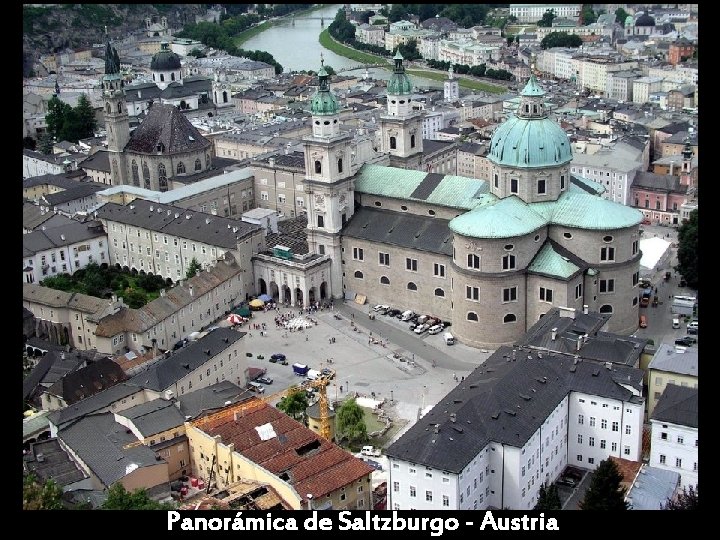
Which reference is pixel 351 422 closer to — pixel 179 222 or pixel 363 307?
pixel 363 307

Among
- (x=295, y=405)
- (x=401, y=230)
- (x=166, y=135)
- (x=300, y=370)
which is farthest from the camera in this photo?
(x=166, y=135)

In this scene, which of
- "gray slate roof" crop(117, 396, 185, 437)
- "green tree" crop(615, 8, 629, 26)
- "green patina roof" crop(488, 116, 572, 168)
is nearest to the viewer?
"gray slate roof" crop(117, 396, 185, 437)

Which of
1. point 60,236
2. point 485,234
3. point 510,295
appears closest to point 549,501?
point 510,295

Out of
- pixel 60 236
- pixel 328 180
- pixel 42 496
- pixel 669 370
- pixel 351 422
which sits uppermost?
pixel 328 180

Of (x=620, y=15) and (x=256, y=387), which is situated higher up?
(x=620, y=15)

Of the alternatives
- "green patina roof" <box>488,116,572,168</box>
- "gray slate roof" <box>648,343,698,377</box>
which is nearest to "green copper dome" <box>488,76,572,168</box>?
"green patina roof" <box>488,116,572,168</box>

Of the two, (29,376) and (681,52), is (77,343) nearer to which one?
(29,376)

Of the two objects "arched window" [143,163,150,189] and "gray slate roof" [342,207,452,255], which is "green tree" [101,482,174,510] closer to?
"gray slate roof" [342,207,452,255]

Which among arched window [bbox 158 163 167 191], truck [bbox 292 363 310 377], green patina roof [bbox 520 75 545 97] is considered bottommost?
truck [bbox 292 363 310 377]
